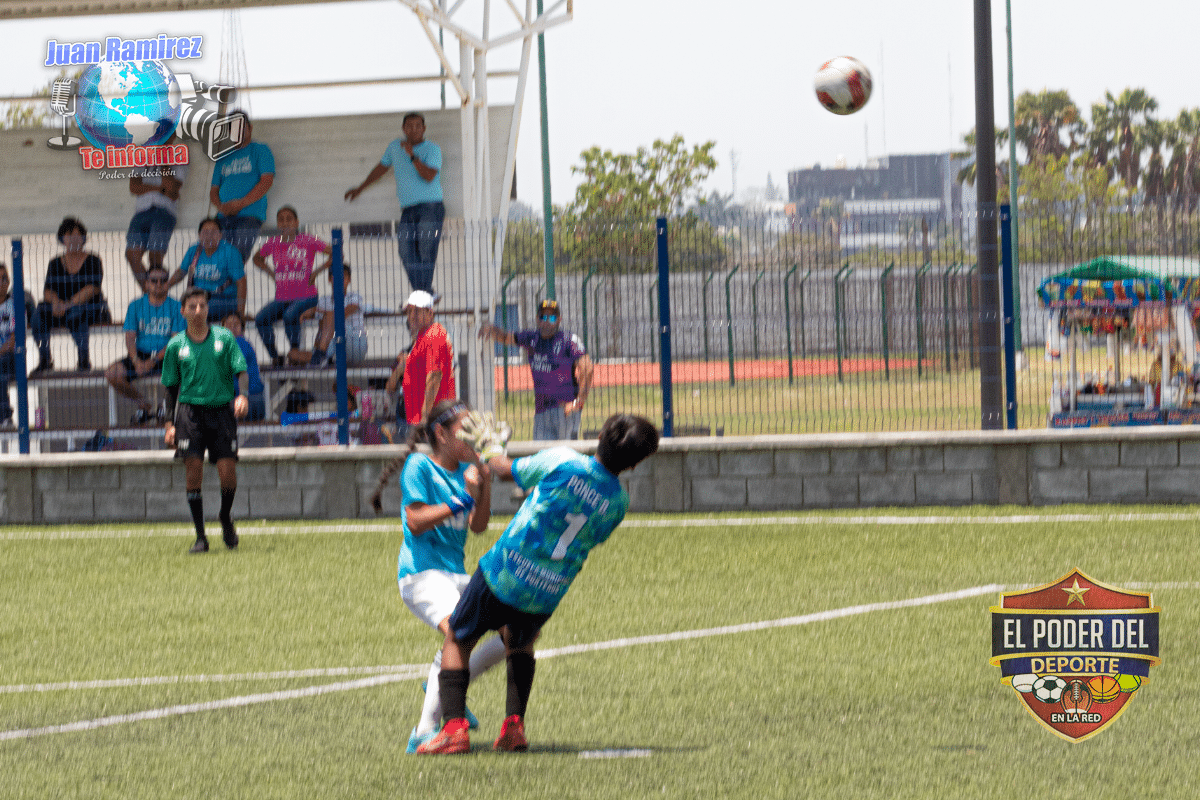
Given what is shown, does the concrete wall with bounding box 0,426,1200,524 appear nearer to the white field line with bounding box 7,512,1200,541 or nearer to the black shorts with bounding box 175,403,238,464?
the white field line with bounding box 7,512,1200,541

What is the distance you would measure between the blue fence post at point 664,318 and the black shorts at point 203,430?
3.47 metres

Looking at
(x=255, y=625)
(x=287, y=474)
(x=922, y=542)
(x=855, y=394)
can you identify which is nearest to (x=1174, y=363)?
(x=855, y=394)

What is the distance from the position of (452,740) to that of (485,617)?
455 millimetres

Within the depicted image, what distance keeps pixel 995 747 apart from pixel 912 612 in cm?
272

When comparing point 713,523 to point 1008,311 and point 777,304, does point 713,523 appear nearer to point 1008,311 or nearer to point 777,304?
point 777,304

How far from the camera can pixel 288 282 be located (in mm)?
12945

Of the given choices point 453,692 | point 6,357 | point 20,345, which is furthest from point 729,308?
point 453,692

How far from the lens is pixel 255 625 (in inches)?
320

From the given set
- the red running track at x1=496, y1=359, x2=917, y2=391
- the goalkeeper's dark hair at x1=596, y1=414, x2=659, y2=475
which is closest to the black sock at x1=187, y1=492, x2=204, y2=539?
the red running track at x1=496, y1=359, x2=917, y2=391

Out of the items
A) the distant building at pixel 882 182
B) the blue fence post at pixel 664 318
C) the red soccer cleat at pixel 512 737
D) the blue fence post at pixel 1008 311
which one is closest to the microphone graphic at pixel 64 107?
the blue fence post at pixel 664 318

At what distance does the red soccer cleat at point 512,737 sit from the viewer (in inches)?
209

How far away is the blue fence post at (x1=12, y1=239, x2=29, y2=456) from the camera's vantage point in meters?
12.7

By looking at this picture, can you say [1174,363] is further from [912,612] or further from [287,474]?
[287,474]

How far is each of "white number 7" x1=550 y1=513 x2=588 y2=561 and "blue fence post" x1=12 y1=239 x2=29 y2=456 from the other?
904cm
